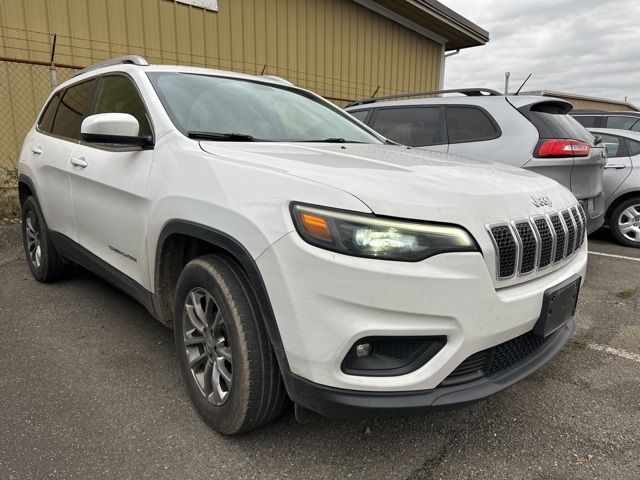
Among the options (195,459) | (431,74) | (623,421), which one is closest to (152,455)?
(195,459)

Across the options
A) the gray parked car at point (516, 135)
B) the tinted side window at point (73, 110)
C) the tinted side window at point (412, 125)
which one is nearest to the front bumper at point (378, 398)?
the tinted side window at point (73, 110)

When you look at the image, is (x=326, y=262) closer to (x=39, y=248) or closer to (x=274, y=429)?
(x=274, y=429)

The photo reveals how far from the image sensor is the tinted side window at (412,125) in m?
5.15

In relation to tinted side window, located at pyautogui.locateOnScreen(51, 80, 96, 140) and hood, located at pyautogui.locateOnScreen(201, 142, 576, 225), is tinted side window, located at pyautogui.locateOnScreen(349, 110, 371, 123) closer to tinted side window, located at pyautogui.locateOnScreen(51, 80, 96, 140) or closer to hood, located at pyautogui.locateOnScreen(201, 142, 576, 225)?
tinted side window, located at pyautogui.locateOnScreen(51, 80, 96, 140)

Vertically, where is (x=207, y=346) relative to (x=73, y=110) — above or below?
below

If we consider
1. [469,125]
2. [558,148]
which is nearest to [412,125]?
[469,125]

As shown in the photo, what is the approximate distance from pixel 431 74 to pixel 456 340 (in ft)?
42.2

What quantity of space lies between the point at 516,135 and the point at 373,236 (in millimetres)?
3535

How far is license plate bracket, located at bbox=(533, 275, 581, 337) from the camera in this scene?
6.24ft

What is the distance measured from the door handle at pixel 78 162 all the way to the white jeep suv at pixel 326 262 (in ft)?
1.32

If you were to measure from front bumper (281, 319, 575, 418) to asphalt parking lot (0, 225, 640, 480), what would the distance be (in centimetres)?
42

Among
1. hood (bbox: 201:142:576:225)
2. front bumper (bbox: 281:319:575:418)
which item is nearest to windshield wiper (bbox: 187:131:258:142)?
hood (bbox: 201:142:576:225)

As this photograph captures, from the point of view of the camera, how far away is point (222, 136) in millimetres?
2432

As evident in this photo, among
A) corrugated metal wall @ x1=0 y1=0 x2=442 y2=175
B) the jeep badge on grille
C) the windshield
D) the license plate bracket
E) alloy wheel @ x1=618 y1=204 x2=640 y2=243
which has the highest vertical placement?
corrugated metal wall @ x1=0 y1=0 x2=442 y2=175
